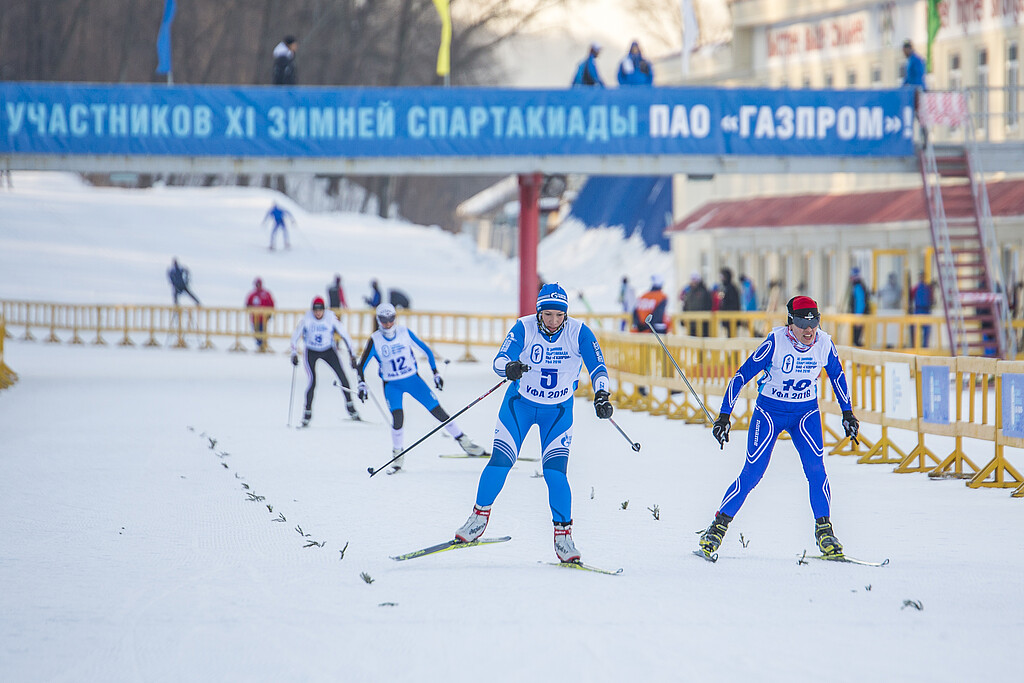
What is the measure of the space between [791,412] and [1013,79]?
25.2m

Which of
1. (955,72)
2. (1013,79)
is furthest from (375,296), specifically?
(1013,79)

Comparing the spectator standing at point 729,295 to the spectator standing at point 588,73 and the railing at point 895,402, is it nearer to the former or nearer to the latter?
the spectator standing at point 588,73

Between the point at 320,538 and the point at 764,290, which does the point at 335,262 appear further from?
the point at 320,538

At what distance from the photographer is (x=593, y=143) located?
25.2 m

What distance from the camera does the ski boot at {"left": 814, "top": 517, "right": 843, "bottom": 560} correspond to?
28.6 feet

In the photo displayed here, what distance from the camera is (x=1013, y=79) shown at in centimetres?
3158

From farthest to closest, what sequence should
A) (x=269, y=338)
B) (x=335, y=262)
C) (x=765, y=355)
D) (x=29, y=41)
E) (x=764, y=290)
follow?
1. (x=29, y=41)
2. (x=335, y=262)
3. (x=764, y=290)
4. (x=269, y=338)
5. (x=765, y=355)

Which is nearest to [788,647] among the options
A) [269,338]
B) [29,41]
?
[269,338]

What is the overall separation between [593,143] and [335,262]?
30305 mm

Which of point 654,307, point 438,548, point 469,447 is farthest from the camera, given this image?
point 654,307

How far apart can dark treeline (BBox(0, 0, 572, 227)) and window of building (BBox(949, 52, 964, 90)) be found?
2581 cm

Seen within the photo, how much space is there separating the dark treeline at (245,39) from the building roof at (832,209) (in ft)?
60.2

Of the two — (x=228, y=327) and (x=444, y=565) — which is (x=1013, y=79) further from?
(x=444, y=565)

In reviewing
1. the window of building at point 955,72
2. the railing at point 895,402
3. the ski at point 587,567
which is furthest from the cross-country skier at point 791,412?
the window of building at point 955,72
